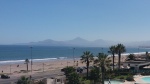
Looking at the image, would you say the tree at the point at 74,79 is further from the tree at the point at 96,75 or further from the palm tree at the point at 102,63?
the palm tree at the point at 102,63

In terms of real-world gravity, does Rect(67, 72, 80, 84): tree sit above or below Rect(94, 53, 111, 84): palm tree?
below

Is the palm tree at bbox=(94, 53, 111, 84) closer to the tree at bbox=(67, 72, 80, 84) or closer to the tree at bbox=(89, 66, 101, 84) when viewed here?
the tree at bbox=(89, 66, 101, 84)

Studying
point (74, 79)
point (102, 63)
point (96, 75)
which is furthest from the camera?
point (102, 63)

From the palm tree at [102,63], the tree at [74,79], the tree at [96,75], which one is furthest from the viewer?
the palm tree at [102,63]

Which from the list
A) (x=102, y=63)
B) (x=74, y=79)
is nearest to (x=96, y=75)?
(x=102, y=63)

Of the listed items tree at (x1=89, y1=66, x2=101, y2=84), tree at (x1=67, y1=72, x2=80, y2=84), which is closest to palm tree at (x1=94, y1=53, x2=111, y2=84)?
tree at (x1=89, y1=66, x2=101, y2=84)

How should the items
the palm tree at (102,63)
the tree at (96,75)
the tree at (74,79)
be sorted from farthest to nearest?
the palm tree at (102,63) → the tree at (96,75) → the tree at (74,79)

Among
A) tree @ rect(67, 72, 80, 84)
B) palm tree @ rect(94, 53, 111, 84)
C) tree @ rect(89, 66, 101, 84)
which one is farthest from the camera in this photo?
palm tree @ rect(94, 53, 111, 84)

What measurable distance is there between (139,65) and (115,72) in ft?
40.1

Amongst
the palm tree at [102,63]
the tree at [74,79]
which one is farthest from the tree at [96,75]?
the tree at [74,79]

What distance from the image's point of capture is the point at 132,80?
6788 cm

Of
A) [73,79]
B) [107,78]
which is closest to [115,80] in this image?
[107,78]

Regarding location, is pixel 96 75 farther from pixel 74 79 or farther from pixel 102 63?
pixel 74 79

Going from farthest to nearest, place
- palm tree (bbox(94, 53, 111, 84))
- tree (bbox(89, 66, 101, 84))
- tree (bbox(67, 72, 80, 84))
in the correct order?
palm tree (bbox(94, 53, 111, 84)) < tree (bbox(89, 66, 101, 84)) < tree (bbox(67, 72, 80, 84))
